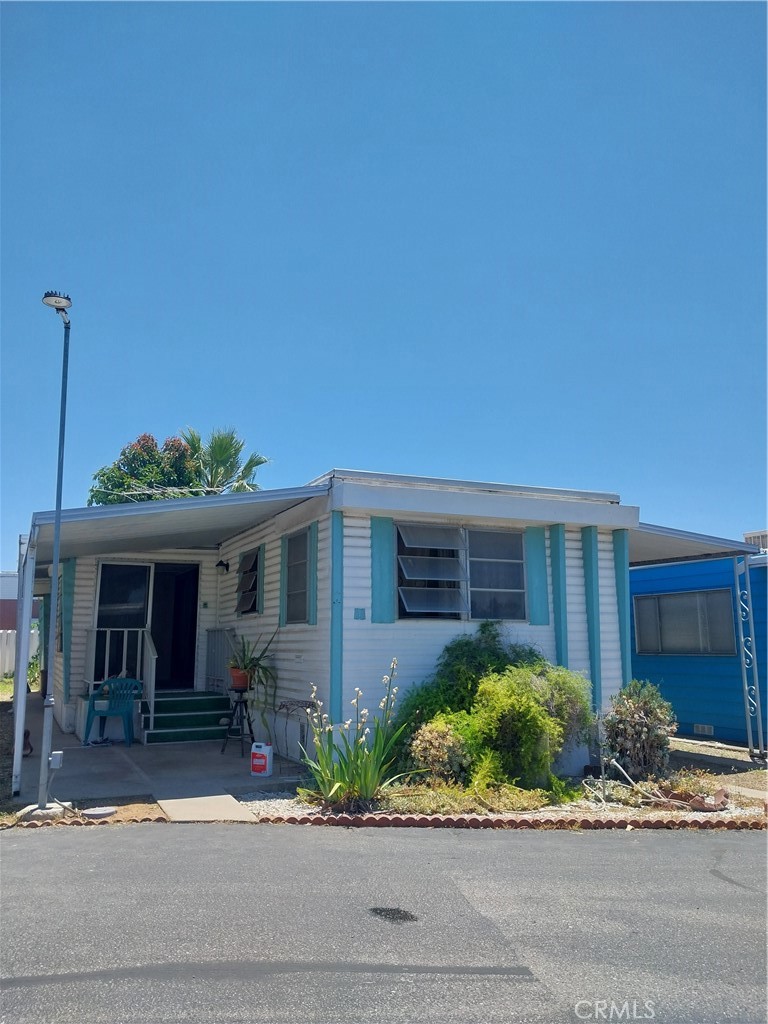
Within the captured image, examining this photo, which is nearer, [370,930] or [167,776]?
[370,930]

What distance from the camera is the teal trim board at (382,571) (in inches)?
382

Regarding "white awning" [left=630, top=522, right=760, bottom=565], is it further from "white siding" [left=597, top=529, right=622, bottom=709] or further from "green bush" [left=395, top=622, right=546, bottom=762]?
"green bush" [left=395, top=622, right=546, bottom=762]

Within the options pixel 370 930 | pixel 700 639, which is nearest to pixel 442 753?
pixel 370 930

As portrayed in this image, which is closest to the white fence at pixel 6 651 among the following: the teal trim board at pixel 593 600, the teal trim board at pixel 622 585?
the teal trim board at pixel 593 600

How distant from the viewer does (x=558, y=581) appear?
1074cm

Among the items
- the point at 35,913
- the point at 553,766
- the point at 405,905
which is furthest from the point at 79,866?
the point at 553,766

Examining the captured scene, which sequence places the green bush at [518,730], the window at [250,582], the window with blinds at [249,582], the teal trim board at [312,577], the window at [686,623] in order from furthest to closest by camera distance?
the window at [686,623] → the window with blinds at [249,582] → the window at [250,582] → the teal trim board at [312,577] → the green bush at [518,730]

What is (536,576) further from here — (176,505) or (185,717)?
(185,717)

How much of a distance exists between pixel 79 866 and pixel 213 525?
243 inches

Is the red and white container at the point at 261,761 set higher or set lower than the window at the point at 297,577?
lower

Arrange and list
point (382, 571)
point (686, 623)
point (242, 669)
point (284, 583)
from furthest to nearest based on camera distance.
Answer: point (686, 623) < point (242, 669) < point (284, 583) < point (382, 571)

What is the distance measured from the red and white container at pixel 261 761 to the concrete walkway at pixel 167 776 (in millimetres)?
121

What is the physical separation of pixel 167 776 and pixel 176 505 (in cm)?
313

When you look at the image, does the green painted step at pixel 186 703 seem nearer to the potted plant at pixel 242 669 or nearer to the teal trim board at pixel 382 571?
the potted plant at pixel 242 669
